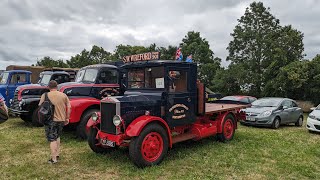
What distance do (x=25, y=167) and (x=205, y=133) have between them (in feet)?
14.6

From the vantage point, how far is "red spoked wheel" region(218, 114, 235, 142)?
8750 mm

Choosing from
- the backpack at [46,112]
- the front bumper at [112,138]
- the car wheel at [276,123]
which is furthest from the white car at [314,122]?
the backpack at [46,112]

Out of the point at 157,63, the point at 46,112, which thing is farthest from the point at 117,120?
the point at 157,63

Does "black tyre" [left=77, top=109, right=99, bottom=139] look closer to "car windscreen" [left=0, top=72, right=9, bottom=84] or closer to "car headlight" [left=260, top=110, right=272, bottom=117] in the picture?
"car windscreen" [left=0, top=72, right=9, bottom=84]

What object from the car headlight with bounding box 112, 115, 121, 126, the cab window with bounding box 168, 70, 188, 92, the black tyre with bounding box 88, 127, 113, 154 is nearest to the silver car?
the cab window with bounding box 168, 70, 188, 92

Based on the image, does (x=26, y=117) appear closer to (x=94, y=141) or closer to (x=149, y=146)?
(x=94, y=141)

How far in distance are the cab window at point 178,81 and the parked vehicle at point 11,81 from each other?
31.3 feet

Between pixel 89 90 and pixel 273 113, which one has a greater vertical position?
pixel 89 90

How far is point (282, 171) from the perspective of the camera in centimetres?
625

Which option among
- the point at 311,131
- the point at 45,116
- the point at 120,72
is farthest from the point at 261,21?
the point at 45,116

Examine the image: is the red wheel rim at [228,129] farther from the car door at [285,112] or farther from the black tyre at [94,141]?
the car door at [285,112]

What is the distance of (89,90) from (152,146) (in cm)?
425

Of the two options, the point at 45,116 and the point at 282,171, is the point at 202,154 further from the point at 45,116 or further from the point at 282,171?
the point at 45,116

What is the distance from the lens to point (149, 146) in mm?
6285
